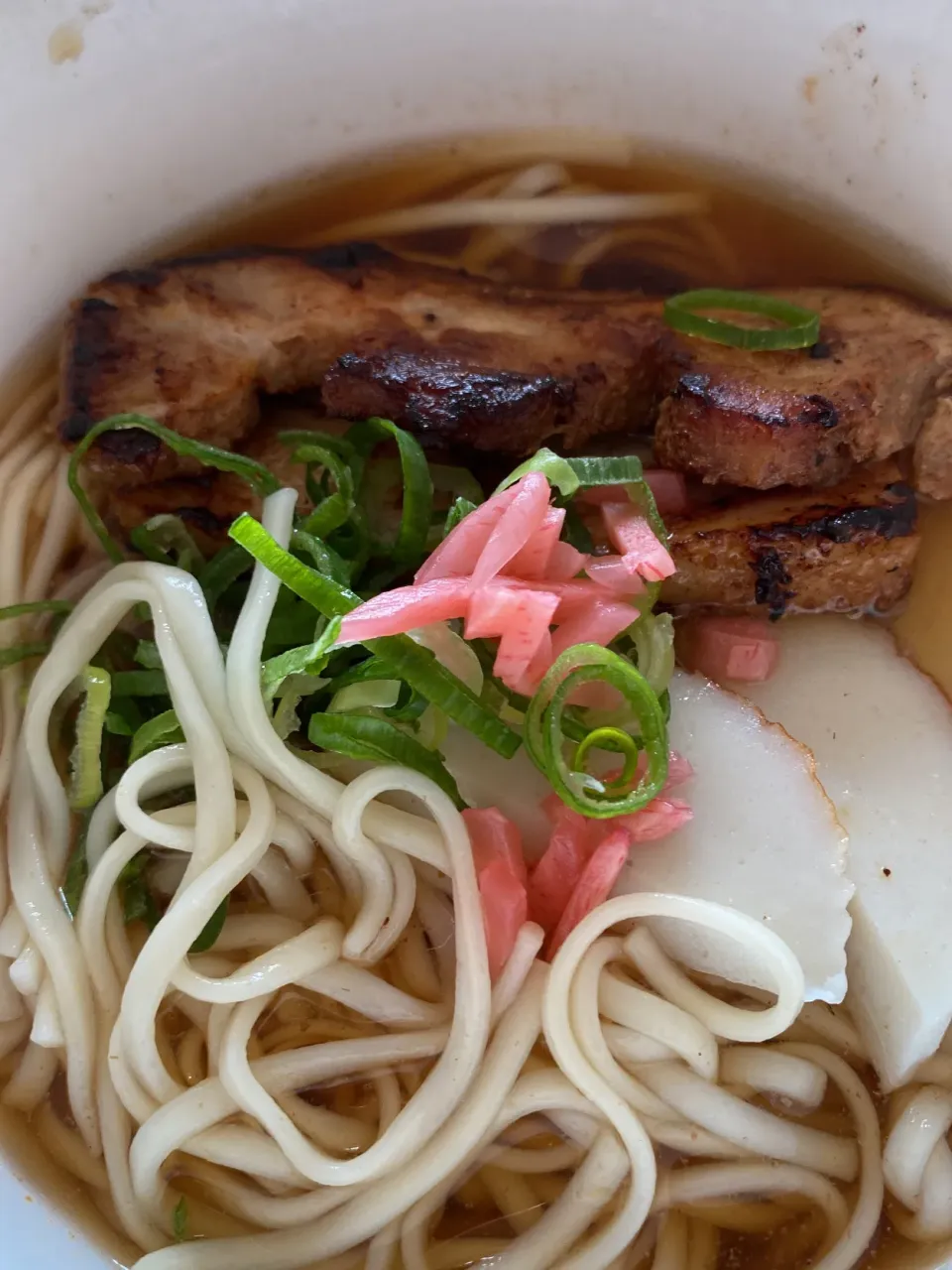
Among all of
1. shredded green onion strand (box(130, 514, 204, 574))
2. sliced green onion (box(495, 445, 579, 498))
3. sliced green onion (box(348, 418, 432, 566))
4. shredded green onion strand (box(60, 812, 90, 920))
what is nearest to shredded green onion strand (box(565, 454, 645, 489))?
sliced green onion (box(495, 445, 579, 498))

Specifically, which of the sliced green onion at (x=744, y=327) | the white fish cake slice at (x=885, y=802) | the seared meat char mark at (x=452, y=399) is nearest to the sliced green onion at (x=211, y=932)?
the seared meat char mark at (x=452, y=399)

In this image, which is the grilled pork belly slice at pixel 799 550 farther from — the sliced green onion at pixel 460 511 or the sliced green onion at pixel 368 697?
the sliced green onion at pixel 368 697

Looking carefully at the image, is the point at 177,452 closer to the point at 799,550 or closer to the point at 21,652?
the point at 21,652

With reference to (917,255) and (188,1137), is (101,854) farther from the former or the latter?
(917,255)

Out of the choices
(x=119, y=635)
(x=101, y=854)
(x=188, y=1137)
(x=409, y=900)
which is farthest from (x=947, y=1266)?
(x=119, y=635)

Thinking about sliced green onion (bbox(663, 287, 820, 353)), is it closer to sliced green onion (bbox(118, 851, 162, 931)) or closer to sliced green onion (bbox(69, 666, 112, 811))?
sliced green onion (bbox(69, 666, 112, 811))

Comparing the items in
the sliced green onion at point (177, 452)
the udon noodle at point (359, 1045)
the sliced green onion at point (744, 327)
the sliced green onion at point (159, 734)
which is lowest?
the udon noodle at point (359, 1045)
